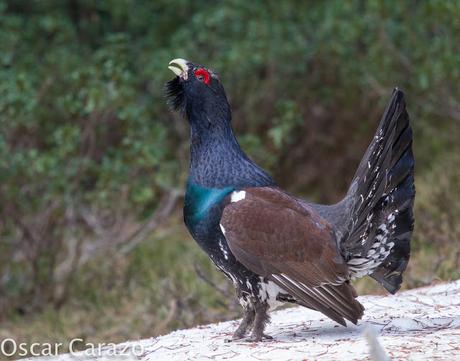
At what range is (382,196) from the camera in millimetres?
5133

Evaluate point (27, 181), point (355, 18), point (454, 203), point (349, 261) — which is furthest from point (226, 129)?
point (355, 18)

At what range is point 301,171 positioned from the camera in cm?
1082

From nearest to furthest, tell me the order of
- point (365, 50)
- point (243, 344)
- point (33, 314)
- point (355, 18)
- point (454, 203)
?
point (243, 344)
point (33, 314)
point (454, 203)
point (355, 18)
point (365, 50)

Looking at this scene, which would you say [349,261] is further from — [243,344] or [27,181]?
[27,181]

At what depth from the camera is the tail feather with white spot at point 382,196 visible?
16.7 feet

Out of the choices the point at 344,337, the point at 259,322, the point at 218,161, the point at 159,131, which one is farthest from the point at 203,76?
the point at 159,131

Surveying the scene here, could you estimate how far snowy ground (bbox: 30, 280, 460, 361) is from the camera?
14.8ft

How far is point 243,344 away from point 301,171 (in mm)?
5955

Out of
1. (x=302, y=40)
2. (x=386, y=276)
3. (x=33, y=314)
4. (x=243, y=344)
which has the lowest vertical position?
(x=33, y=314)

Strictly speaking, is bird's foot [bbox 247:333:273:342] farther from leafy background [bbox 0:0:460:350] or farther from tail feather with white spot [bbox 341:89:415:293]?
leafy background [bbox 0:0:460:350]

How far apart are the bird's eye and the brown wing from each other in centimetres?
67

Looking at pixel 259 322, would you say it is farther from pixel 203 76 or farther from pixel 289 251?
pixel 203 76

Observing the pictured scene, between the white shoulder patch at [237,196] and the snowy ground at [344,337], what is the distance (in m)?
0.71

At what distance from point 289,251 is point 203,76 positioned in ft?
3.47
